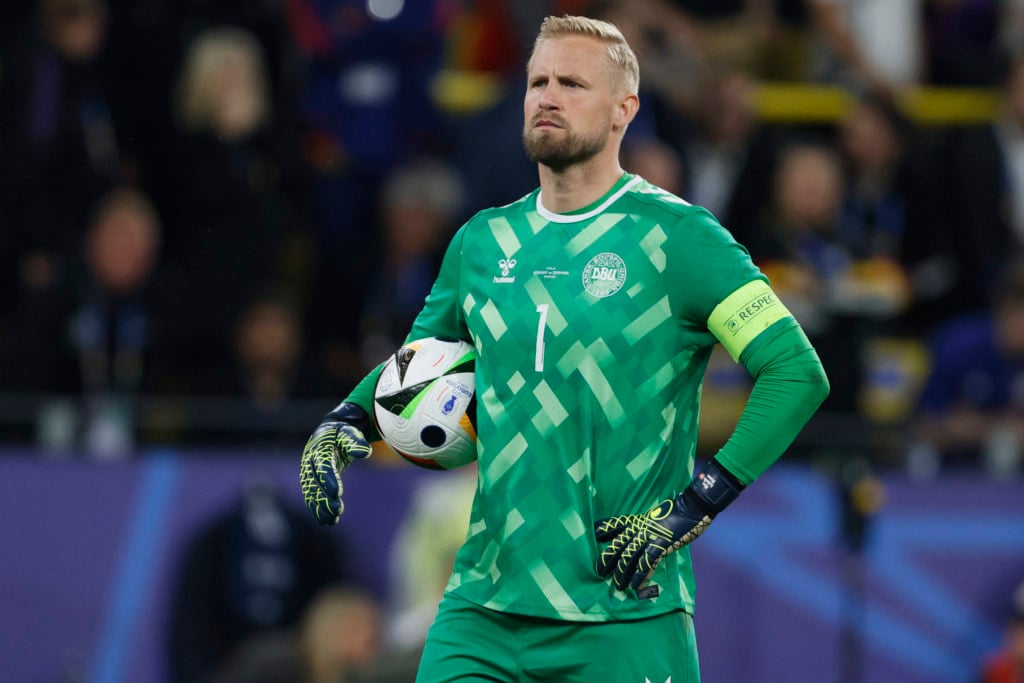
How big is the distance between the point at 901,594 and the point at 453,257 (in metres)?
5.65

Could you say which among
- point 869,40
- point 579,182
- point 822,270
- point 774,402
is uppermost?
point 579,182

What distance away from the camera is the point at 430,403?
5.57 m

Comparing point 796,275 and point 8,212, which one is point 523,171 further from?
point 8,212

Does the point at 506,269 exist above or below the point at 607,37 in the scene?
below

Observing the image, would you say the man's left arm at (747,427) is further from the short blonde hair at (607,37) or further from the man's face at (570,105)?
the short blonde hair at (607,37)

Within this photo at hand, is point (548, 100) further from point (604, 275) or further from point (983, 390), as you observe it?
point (983, 390)

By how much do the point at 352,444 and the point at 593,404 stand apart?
767mm

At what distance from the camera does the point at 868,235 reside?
40.0 feet

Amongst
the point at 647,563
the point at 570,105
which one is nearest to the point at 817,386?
the point at 647,563

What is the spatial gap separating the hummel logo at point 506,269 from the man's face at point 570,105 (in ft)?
1.03

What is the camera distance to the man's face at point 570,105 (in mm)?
5402

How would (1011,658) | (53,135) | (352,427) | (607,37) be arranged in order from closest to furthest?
1. (607,37)
2. (352,427)
3. (1011,658)
4. (53,135)

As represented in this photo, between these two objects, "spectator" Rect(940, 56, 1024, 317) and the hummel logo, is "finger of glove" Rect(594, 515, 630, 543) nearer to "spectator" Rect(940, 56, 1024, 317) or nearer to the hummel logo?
the hummel logo

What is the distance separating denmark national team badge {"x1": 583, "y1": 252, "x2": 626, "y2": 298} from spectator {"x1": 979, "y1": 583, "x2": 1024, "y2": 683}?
18.0ft
